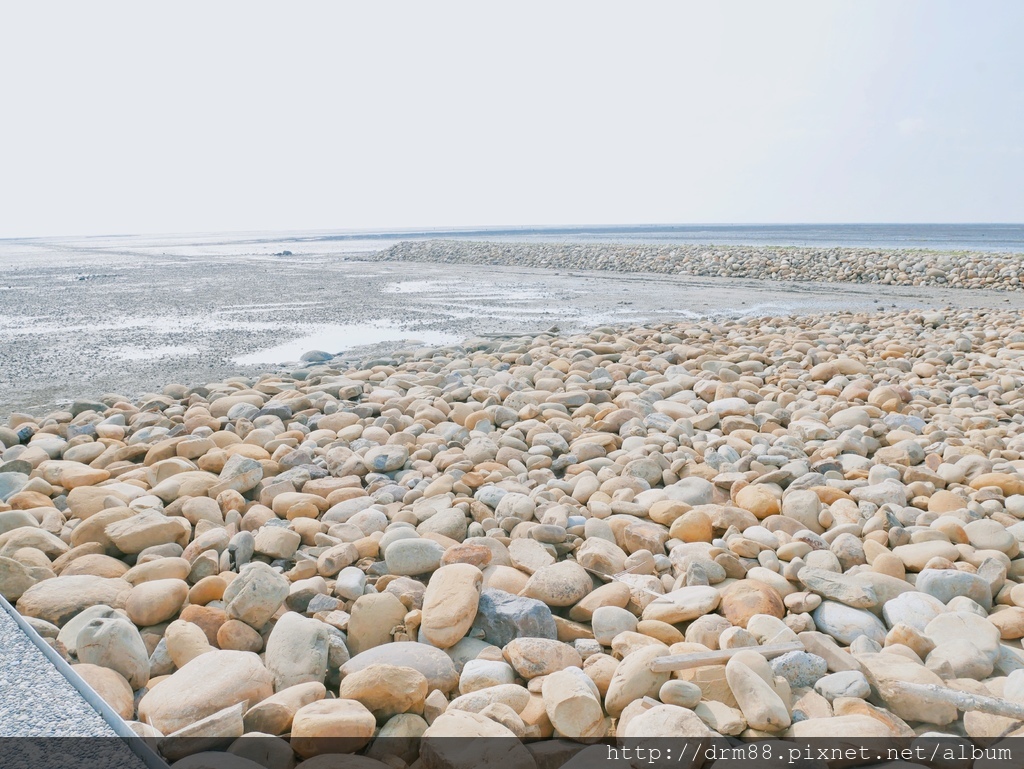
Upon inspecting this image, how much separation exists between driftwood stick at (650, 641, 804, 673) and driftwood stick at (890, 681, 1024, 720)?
0.28 meters

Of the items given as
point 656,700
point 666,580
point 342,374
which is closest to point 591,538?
point 666,580

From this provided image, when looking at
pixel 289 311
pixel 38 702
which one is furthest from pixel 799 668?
pixel 289 311

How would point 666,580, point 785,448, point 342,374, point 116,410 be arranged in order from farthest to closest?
point 342,374
point 116,410
point 785,448
point 666,580

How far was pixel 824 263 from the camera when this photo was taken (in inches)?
699

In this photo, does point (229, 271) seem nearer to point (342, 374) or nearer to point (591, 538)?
point (342, 374)

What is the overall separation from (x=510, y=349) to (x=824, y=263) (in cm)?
1387

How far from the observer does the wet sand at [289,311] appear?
6.69m

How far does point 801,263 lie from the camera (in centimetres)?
1798

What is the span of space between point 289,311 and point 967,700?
419 inches

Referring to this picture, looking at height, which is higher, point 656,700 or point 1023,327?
point 1023,327

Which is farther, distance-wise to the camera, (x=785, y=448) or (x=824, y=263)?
(x=824, y=263)

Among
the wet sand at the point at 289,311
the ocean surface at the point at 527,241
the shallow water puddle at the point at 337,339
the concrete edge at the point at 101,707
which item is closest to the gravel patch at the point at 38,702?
the concrete edge at the point at 101,707

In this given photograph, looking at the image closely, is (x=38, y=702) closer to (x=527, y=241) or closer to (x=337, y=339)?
(x=337, y=339)

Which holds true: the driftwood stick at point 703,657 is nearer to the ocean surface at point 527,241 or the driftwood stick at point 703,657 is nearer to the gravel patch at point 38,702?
the gravel patch at point 38,702
